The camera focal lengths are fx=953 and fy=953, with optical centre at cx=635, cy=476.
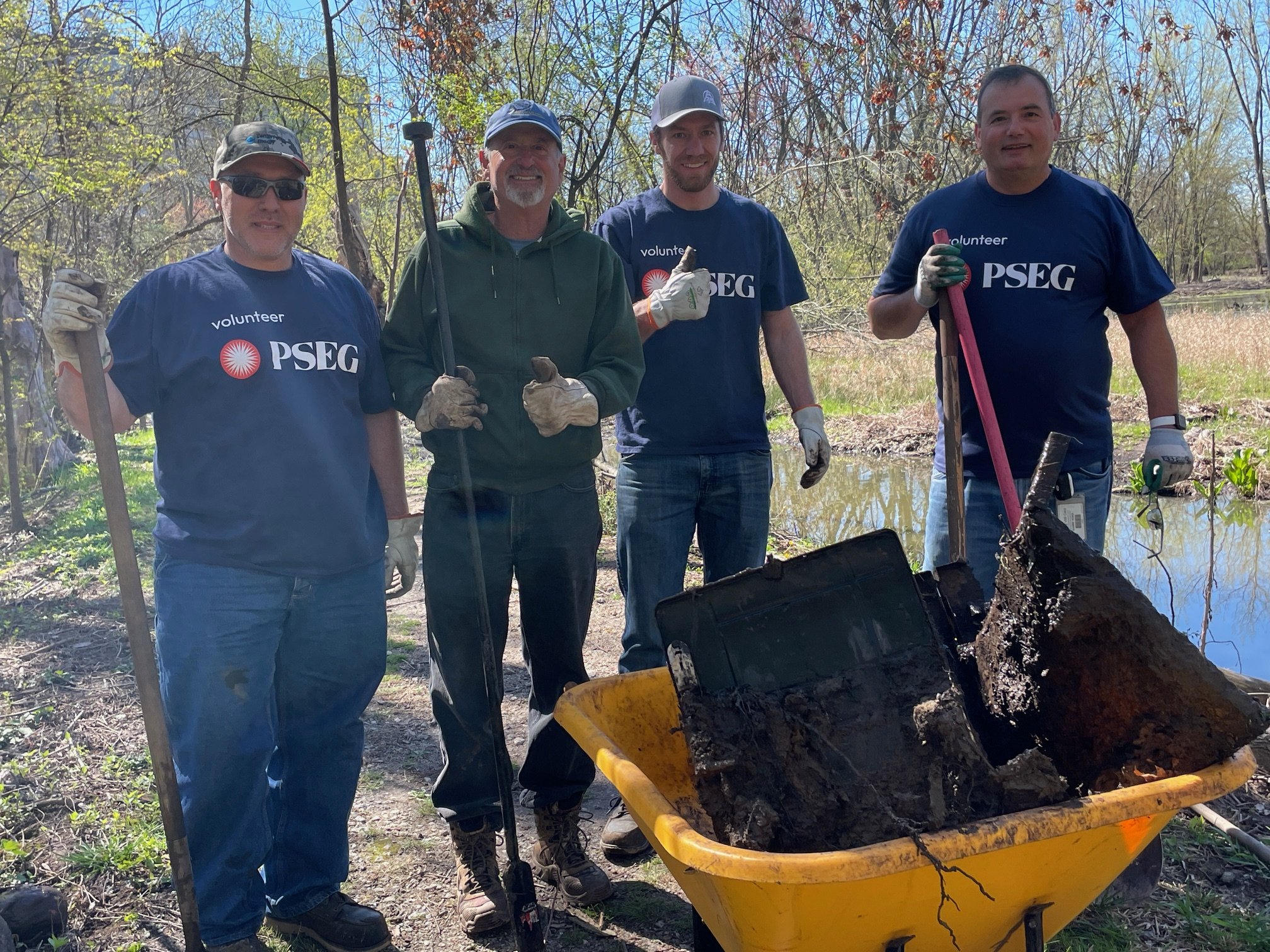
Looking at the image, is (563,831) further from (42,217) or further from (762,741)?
(42,217)

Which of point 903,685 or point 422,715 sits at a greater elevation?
point 903,685

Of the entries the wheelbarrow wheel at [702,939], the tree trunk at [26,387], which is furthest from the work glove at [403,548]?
the tree trunk at [26,387]

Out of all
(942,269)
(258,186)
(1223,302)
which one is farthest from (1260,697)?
(1223,302)

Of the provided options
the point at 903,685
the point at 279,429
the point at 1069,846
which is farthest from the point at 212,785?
the point at 1069,846

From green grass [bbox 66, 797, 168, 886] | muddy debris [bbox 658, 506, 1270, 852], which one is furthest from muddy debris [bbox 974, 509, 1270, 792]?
green grass [bbox 66, 797, 168, 886]

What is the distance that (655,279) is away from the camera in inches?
121

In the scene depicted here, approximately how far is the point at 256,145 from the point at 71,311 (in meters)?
0.59

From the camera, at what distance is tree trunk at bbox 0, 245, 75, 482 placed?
29.5ft

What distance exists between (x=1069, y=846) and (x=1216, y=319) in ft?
65.2

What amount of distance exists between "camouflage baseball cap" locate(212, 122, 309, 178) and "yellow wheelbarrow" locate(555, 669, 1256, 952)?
1626 millimetres

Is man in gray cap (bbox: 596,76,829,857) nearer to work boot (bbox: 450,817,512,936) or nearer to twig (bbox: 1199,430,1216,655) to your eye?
work boot (bbox: 450,817,512,936)

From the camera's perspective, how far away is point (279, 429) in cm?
229

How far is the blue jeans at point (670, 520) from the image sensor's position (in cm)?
299

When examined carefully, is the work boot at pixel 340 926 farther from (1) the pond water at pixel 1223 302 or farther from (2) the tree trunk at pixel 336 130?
(1) the pond water at pixel 1223 302
